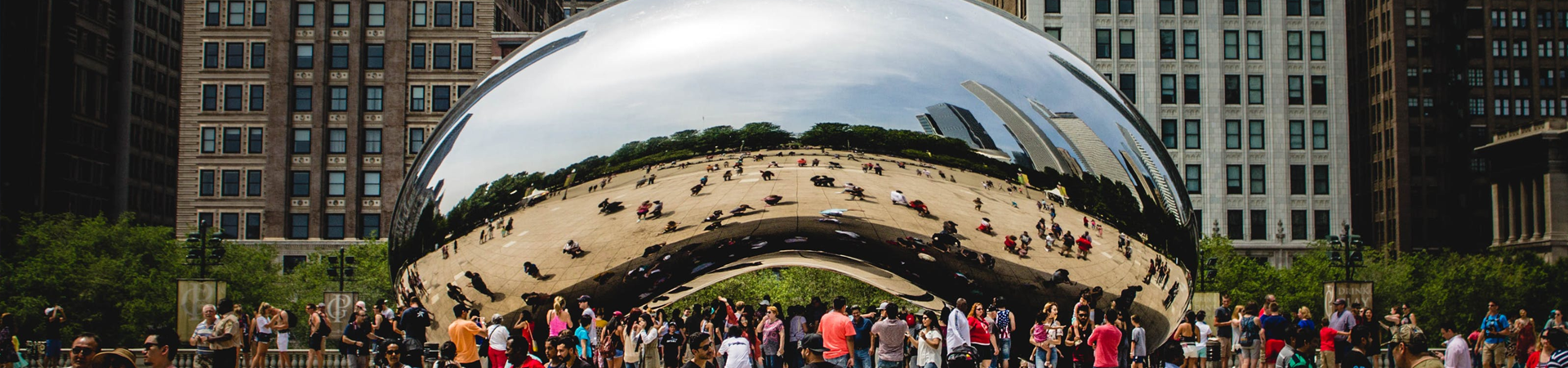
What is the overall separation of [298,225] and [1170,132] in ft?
148

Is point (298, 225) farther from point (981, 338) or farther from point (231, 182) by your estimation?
point (981, 338)

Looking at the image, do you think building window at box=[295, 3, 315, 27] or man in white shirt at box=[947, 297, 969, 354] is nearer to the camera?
man in white shirt at box=[947, 297, 969, 354]

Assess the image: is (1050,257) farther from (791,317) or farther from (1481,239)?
(1481,239)

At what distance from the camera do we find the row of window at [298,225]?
2899 inches

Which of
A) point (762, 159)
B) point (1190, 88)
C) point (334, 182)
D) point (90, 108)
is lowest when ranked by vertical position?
point (762, 159)

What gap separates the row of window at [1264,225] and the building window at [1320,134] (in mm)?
3229

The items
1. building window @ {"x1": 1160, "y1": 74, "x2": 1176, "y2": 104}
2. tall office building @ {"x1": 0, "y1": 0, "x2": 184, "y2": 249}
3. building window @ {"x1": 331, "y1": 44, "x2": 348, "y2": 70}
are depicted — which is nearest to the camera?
building window @ {"x1": 1160, "y1": 74, "x2": 1176, "y2": 104}

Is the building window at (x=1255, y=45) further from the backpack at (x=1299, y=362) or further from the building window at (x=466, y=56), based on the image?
the backpack at (x=1299, y=362)

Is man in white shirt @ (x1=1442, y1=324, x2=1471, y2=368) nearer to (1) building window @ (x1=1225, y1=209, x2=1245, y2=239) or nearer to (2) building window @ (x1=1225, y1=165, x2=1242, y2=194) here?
(1) building window @ (x1=1225, y1=209, x2=1245, y2=239)

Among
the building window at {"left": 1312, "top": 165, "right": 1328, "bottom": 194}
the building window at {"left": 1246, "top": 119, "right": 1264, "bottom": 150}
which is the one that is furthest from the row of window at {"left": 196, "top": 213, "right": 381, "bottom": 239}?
the building window at {"left": 1312, "top": 165, "right": 1328, "bottom": 194}

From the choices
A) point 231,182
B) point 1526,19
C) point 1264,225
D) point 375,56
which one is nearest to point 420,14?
point 375,56

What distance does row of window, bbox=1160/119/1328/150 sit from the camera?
70812 mm

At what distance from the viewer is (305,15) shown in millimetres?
73812

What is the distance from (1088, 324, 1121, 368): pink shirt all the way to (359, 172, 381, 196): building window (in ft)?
218
